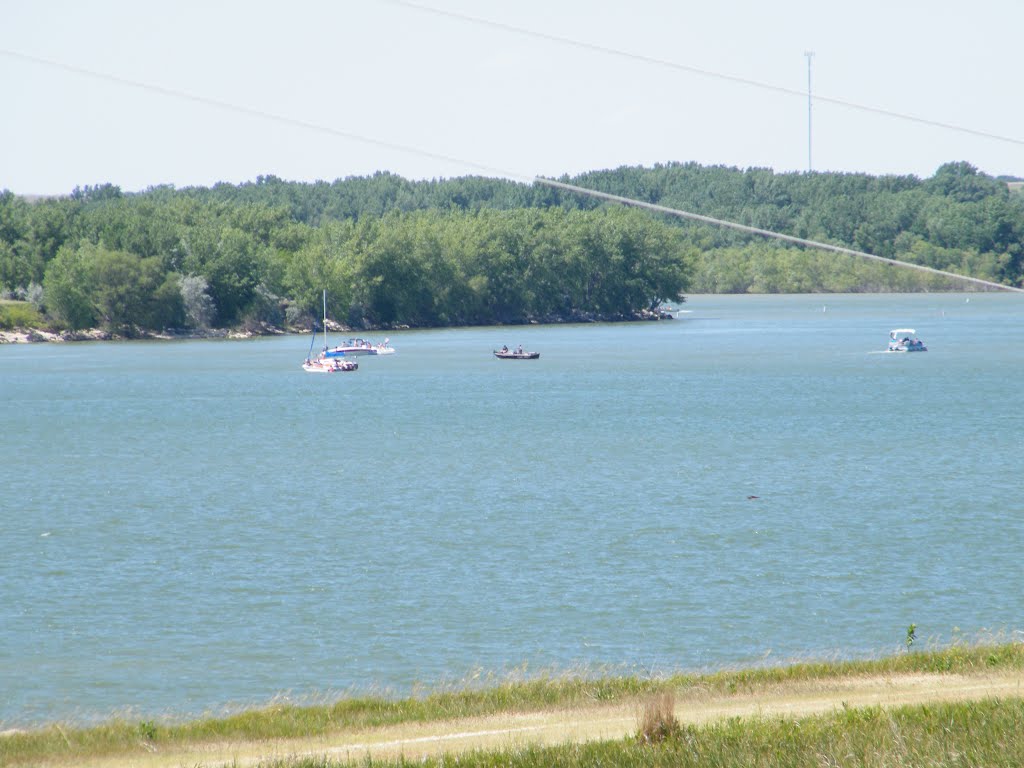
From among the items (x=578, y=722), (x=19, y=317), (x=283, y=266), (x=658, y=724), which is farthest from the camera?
(x=283, y=266)

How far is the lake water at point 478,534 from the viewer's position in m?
27.6

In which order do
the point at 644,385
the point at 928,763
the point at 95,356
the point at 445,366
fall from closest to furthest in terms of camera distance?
the point at 928,763, the point at 644,385, the point at 445,366, the point at 95,356

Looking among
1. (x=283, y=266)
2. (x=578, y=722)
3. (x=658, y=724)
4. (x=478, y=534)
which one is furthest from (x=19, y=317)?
(x=658, y=724)

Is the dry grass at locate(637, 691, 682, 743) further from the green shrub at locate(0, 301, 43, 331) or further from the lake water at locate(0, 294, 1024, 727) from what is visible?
the green shrub at locate(0, 301, 43, 331)

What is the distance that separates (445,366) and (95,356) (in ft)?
132

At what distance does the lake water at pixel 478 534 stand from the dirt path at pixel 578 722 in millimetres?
6108

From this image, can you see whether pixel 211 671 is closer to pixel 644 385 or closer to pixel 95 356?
pixel 644 385

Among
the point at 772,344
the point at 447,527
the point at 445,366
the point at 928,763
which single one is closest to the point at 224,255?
the point at 445,366

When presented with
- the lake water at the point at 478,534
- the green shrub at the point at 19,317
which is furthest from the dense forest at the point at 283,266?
the lake water at the point at 478,534

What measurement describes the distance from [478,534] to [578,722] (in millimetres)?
25056

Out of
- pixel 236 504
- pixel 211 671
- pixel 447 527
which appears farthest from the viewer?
pixel 236 504

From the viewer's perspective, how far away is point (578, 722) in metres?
17.2

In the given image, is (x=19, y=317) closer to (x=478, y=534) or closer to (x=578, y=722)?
(x=478, y=534)

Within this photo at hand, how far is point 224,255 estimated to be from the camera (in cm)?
16538
